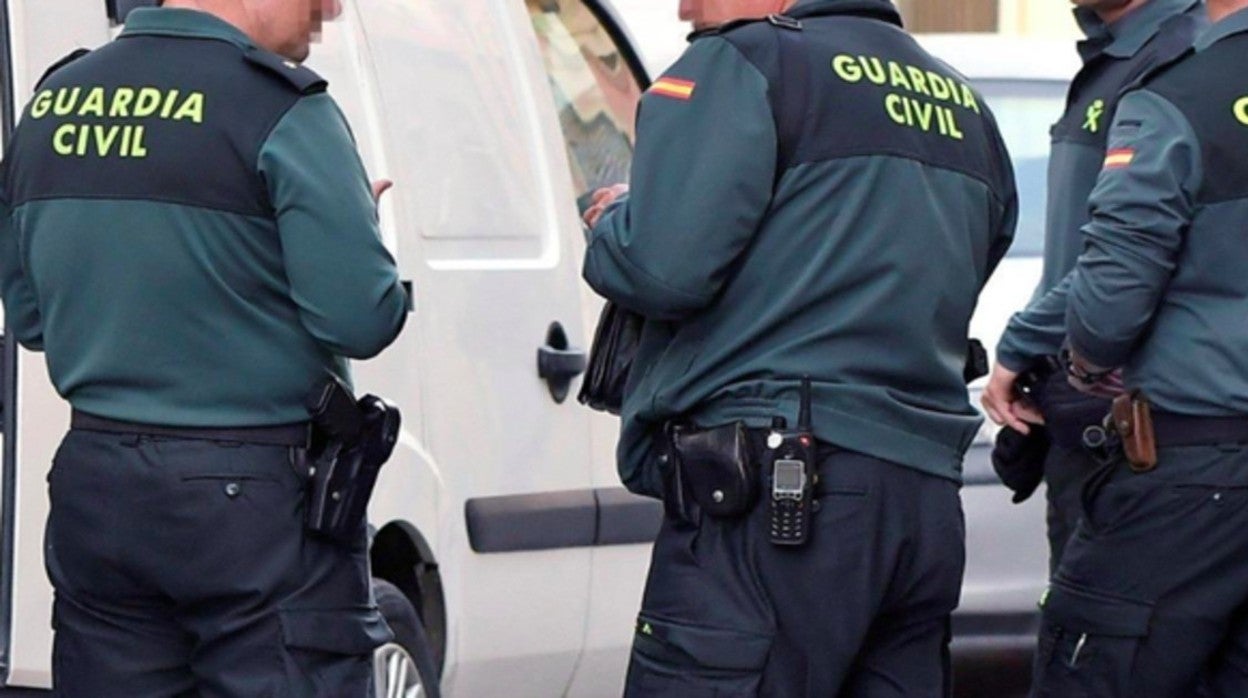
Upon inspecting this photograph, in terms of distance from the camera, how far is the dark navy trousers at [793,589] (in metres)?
3.87

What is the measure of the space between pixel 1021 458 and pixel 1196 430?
0.64m

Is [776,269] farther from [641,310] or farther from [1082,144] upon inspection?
[1082,144]

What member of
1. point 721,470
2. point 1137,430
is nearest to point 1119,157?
point 1137,430

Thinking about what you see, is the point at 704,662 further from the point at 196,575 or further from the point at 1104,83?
the point at 1104,83

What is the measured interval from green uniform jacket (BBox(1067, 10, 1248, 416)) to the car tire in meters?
1.52

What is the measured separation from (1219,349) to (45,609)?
200 cm

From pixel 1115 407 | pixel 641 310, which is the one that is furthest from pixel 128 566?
pixel 1115 407

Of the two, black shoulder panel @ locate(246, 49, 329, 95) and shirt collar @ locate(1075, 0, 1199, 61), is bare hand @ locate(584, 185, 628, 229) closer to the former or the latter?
black shoulder panel @ locate(246, 49, 329, 95)

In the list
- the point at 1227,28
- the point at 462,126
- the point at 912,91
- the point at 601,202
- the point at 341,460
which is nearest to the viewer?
the point at 341,460

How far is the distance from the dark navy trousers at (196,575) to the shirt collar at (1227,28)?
1669 millimetres

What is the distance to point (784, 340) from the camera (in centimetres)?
390

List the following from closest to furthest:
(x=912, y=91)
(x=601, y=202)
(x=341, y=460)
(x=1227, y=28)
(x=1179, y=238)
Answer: (x=341, y=460) → (x=912, y=91) → (x=601, y=202) → (x=1179, y=238) → (x=1227, y=28)

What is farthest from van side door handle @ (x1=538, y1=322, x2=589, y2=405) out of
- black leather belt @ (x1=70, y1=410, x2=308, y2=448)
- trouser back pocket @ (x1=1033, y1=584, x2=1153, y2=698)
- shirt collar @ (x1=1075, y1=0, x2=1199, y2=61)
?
black leather belt @ (x1=70, y1=410, x2=308, y2=448)

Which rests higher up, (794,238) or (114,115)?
(114,115)
